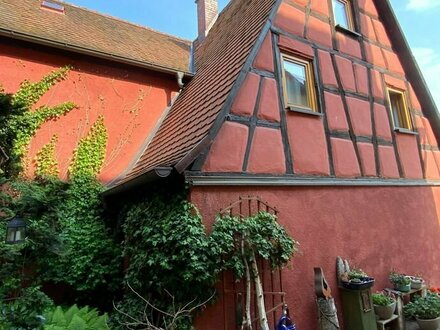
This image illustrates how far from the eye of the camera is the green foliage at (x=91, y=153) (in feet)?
20.4

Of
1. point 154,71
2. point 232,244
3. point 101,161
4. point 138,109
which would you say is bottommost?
point 232,244

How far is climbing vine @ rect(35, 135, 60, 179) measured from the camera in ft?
19.3

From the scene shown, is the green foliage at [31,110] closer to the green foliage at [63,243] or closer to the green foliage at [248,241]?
the green foliage at [63,243]

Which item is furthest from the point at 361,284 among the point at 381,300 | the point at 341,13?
the point at 341,13

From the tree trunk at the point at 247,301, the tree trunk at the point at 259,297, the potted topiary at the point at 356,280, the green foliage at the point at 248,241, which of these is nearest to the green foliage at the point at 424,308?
the potted topiary at the point at 356,280

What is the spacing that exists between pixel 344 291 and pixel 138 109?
17.2 ft

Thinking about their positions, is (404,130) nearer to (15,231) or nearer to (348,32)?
(348,32)

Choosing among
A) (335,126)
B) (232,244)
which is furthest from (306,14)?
(232,244)

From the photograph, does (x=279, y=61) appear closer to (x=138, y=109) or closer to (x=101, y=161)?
(x=138, y=109)

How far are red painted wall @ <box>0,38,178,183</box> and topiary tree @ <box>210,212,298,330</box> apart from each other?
345 centimetres

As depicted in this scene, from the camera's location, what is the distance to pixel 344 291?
16.1ft

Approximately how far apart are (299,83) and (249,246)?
329 cm

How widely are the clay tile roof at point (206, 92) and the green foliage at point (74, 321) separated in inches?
80.7

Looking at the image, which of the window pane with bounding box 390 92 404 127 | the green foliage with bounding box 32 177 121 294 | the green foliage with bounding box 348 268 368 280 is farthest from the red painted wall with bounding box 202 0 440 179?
the green foliage with bounding box 32 177 121 294
